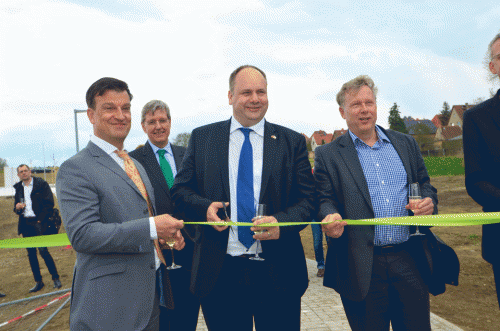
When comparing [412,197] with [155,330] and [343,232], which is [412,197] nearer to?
[343,232]

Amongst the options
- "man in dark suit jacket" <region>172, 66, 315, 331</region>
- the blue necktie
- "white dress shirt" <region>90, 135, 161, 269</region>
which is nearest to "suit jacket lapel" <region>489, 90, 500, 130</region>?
"man in dark suit jacket" <region>172, 66, 315, 331</region>

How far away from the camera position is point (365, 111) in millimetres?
2984

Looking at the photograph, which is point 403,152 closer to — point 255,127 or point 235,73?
point 255,127

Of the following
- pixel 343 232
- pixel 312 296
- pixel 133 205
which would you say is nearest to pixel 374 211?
pixel 343 232

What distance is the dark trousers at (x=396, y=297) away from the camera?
2.78 meters

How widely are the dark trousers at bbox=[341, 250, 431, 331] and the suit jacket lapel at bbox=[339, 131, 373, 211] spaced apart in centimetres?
46

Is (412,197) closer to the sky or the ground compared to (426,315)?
closer to the sky

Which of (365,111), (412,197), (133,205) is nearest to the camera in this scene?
(133,205)

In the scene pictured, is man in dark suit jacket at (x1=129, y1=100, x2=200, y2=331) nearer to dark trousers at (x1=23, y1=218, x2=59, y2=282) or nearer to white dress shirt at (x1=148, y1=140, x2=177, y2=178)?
white dress shirt at (x1=148, y1=140, x2=177, y2=178)

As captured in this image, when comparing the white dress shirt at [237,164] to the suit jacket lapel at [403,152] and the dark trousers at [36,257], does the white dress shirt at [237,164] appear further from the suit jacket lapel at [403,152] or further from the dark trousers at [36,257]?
the dark trousers at [36,257]

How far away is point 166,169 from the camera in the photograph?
397 centimetres

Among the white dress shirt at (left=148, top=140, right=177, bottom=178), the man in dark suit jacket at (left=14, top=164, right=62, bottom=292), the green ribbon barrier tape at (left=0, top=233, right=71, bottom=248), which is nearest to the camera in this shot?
the green ribbon barrier tape at (left=0, top=233, right=71, bottom=248)

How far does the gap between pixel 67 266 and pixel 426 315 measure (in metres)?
9.16

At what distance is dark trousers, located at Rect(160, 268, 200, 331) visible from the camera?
3.52m
